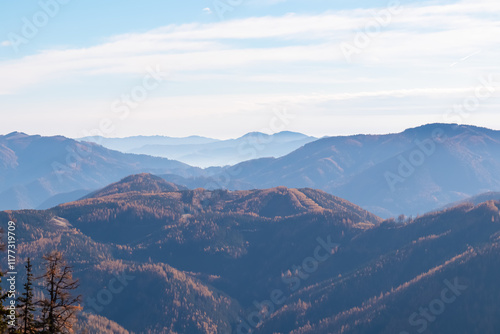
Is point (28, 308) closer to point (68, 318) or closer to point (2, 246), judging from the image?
point (68, 318)

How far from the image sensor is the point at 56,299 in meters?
72.4

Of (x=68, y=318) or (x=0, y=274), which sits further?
(x=68, y=318)

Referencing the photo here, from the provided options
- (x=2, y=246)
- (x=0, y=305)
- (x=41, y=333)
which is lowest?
(x=41, y=333)

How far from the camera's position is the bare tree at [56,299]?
235ft

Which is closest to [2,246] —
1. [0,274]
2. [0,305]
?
[0,274]

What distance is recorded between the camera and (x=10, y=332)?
241ft

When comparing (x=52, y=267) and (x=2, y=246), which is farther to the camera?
(x=52, y=267)

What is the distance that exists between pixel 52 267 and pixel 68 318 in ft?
26.3

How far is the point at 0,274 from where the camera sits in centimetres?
6781

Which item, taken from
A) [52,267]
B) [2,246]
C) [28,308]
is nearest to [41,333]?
[28,308]

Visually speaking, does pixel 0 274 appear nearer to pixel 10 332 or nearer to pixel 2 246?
pixel 2 246

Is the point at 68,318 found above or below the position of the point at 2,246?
below

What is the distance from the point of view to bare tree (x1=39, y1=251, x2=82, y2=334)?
2825 inches

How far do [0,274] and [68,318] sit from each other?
37.6 ft
